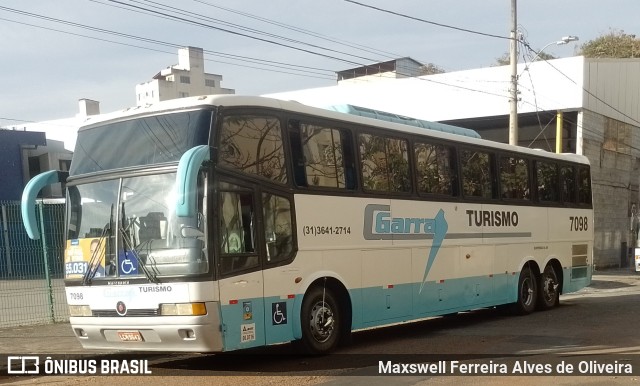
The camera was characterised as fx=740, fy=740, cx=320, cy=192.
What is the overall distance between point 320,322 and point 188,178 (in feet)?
11.4

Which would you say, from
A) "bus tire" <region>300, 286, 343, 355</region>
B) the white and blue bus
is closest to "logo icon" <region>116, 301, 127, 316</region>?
the white and blue bus

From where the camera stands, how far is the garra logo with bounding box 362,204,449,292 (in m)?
11.6

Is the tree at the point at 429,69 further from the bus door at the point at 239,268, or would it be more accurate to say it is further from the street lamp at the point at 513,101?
the bus door at the point at 239,268

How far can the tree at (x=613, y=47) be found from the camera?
53.4 metres

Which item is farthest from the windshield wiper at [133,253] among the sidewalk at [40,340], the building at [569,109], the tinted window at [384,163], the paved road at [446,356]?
the building at [569,109]

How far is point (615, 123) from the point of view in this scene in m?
33.8

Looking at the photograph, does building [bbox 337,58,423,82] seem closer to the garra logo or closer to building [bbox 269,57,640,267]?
building [bbox 269,57,640,267]

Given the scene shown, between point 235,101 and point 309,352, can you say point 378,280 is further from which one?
point 235,101

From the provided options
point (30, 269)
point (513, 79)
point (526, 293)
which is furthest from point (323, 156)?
point (513, 79)

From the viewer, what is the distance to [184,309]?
8.70 meters

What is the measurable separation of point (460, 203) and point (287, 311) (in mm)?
5232

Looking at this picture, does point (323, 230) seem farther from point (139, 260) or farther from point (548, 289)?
point (548, 289)

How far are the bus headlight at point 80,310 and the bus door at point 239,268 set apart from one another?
6.13 feet

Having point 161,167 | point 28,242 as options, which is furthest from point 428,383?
point 28,242
